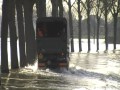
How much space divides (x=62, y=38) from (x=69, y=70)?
82.6 inches

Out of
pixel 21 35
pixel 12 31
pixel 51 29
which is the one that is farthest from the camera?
pixel 21 35

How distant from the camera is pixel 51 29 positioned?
100 ft

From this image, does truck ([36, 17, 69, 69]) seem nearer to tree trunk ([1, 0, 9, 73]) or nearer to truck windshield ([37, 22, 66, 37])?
truck windshield ([37, 22, 66, 37])

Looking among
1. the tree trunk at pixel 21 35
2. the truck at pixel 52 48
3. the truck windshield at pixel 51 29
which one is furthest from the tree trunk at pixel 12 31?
the truck windshield at pixel 51 29

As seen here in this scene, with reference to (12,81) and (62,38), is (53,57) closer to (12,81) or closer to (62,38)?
(62,38)

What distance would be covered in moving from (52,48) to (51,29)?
4.52ft

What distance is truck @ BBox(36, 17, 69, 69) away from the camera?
2984cm

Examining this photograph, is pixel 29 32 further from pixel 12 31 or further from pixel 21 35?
pixel 12 31

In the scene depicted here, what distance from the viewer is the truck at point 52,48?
29.8m

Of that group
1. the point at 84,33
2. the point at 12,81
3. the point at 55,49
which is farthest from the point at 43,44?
the point at 84,33

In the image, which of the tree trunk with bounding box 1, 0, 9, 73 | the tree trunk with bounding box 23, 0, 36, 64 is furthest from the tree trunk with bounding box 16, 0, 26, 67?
the tree trunk with bounding box 1, 0, 9, 73

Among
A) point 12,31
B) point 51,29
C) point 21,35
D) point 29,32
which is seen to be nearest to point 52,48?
point 51,29

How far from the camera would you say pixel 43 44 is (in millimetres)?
29859

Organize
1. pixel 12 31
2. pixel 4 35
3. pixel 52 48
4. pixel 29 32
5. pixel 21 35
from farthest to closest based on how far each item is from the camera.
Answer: pixel 29 32 < pixel 21 35 < pixel 52 48 < pixel 12 31 < pixel 4 35
